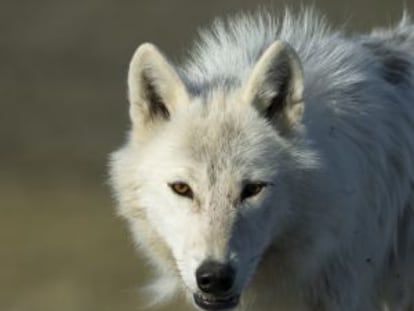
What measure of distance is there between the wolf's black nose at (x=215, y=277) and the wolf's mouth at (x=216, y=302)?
0.11 meters

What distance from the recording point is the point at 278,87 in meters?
7.65

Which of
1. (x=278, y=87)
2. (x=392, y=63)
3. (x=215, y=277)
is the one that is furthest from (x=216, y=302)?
(x=392, y=63)

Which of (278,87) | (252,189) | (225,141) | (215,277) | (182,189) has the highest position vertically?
(278,87)

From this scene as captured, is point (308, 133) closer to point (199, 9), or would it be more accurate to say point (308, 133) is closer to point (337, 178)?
point (337, 178)

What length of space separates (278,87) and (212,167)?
0.66 m

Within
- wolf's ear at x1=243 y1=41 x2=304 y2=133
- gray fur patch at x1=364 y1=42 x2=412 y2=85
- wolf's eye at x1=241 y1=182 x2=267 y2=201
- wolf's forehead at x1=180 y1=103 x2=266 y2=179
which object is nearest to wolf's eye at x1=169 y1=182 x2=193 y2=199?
wolf's forehead at x1=180 y1=103 x2=266 y2=179

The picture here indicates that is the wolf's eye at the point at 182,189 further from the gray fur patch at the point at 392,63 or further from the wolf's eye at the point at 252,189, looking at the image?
the gray fur patch at the point at 392,63

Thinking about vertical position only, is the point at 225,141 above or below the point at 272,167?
above

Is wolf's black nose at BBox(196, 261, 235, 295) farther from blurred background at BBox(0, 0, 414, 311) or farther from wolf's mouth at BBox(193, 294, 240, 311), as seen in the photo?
blurred background at BBox(0, 0, 414, 311)

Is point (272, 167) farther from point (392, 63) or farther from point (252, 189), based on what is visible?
point (392, 63)

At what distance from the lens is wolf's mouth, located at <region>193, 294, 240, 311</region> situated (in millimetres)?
7305

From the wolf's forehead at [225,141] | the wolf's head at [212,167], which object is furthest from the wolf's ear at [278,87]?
the wolf's forehead at [225,141]

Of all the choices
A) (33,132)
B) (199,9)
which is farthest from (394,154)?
(199,9)

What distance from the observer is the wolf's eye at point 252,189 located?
7348 mm
